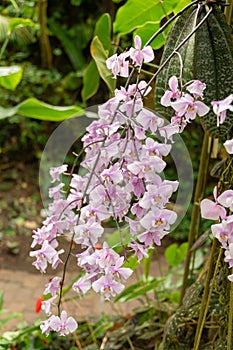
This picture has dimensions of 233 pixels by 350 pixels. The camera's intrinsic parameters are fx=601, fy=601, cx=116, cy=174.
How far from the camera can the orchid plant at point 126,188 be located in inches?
25.9

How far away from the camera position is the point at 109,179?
0.72m

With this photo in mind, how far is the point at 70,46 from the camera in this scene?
13.3 ft

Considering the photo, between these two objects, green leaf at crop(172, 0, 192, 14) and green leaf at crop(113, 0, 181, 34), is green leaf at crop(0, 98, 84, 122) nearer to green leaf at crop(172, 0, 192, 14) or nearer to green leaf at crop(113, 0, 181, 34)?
green leaf at crop(113, 0, 181, 34)

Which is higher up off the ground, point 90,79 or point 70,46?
point 90,79

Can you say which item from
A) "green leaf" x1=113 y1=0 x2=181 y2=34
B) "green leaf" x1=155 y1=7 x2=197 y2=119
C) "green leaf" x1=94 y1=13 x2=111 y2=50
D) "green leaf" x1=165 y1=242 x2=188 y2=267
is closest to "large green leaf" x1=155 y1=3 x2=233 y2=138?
"green leaf" x1=155 y1=7 x2=197 y2=119

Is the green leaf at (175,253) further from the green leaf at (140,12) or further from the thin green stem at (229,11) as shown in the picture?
the thin green stem at (229,11)

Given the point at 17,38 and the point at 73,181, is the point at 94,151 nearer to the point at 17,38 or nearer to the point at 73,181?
the point at 73,181

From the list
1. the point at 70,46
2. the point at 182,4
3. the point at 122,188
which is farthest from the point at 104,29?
the point at 70,46

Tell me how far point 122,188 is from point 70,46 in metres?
3.42

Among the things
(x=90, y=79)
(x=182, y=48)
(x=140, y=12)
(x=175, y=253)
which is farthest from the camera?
(x=175, y=253)

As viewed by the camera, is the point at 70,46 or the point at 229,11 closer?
the point at 229,11

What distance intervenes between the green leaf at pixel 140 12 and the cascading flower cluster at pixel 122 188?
409mm

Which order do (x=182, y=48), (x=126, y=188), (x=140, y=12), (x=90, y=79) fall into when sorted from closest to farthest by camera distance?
1. (x=126, y=188)
2. (x=182, y=48)
3. (x=140, y=12)
4. (x=90, y=79)

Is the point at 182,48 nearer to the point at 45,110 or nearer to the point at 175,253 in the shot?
the point at 45,110
